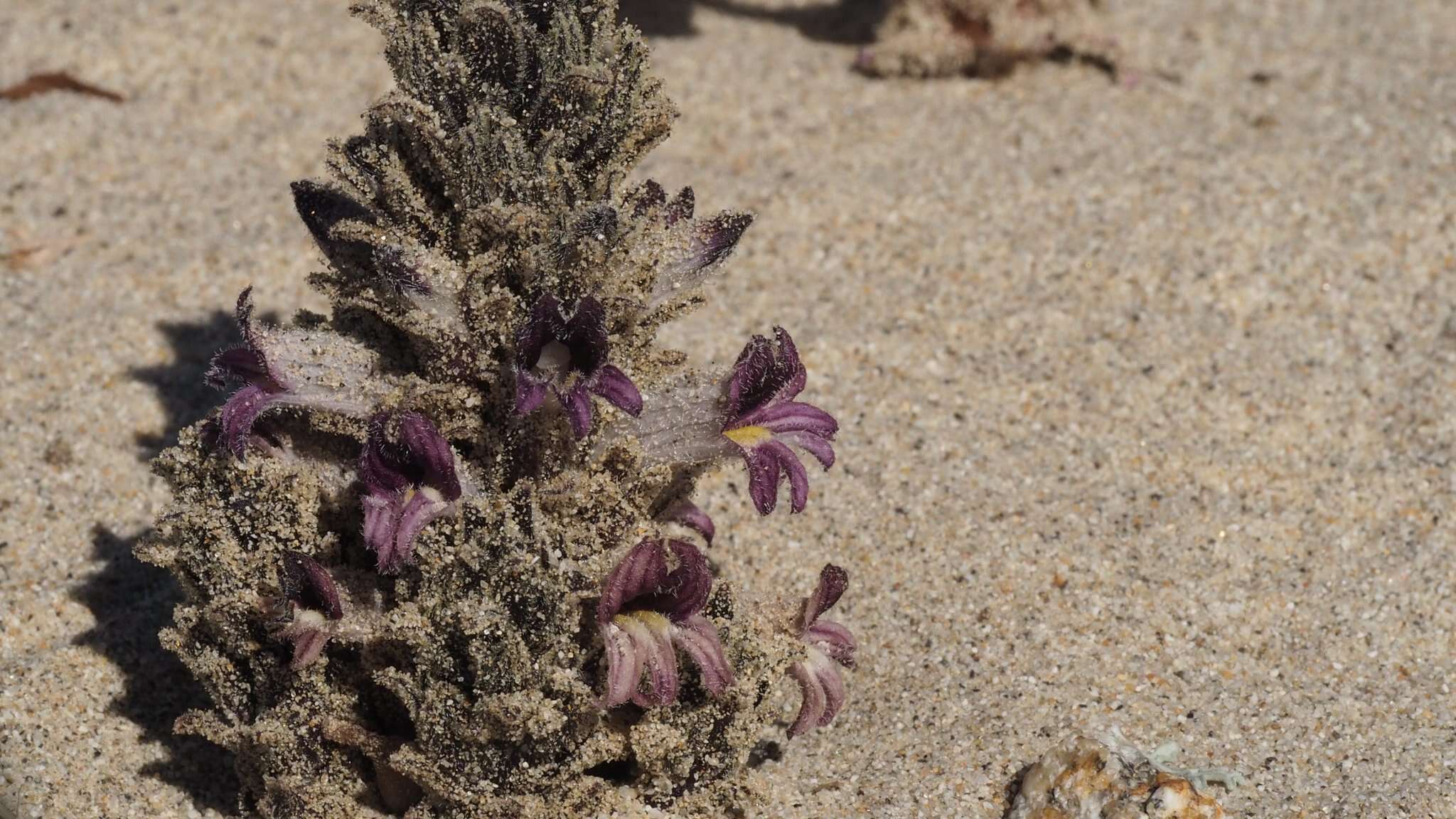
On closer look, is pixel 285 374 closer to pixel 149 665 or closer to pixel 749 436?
pixel 749 436

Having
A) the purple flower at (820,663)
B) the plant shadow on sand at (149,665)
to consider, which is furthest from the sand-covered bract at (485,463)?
the plant shadow on sand at (149,665)

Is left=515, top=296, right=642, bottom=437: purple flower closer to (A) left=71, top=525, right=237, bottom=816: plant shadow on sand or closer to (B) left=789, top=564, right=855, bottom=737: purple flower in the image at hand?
(B) left=789, top=564, right=855, bottom=737: purple flower

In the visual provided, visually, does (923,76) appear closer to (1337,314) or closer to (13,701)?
(1337,314)

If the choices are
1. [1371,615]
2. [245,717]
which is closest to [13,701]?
[245,717]

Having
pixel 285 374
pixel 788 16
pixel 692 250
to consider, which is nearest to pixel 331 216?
pixel 285 374

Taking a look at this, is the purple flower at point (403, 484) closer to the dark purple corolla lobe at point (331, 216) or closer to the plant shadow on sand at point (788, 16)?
the dark purple corolla lobe at point (331, 216)

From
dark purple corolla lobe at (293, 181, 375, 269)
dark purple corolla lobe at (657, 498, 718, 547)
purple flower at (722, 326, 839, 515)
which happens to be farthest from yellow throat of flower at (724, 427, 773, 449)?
dark purple corolla lobe at (293, 181, 375, 269)
